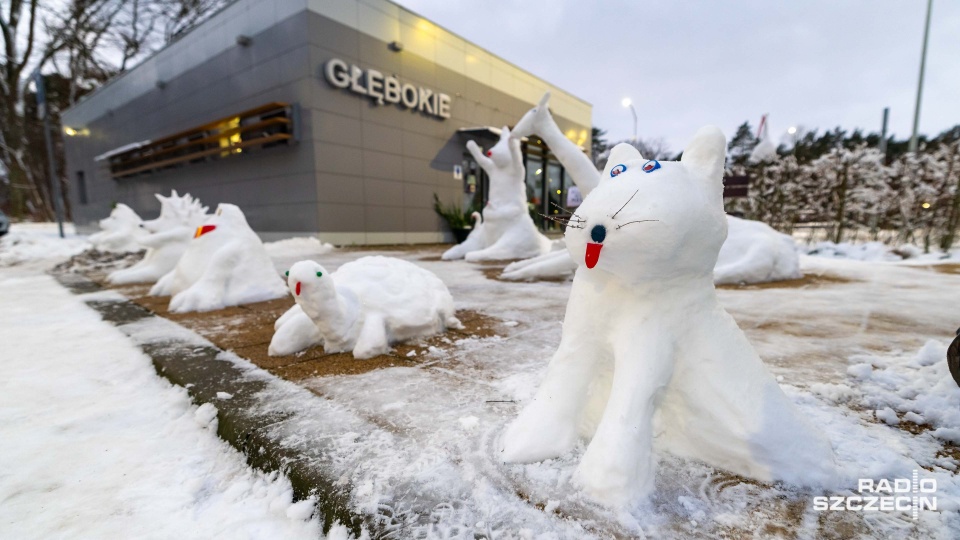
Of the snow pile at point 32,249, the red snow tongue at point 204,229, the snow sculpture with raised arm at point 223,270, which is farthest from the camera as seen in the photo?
the snow pile at point 32,249

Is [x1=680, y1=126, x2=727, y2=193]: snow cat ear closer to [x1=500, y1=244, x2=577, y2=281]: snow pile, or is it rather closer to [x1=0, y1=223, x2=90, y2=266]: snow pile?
[x1=500, y1=244, x2=577, y2=281]: snow pile

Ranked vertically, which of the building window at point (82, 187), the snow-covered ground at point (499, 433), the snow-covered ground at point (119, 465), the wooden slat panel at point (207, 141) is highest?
the wooden slat panel at point (207, 141)

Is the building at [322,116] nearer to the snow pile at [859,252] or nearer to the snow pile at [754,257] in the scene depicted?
the snow pile at [754,257]

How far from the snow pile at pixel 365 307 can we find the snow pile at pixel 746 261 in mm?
2366

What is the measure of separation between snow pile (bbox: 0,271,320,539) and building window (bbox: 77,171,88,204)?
77.1 ft

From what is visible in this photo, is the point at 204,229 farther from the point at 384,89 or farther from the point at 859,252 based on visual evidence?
the point at 859,252

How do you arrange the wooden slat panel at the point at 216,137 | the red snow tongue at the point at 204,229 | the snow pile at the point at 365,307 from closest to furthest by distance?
the snow pile at the point at 365,307, the red snow tongue at the point at 204,229, the wooden slat panel at the point at 216,137

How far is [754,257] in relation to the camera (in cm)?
502

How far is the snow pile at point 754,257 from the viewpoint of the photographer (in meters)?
4.98

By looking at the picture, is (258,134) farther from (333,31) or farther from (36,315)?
(36,315)

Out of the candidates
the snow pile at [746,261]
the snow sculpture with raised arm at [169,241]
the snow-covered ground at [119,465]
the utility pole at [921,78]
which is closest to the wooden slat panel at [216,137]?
the snow sculpture with raised arm at [169,241]

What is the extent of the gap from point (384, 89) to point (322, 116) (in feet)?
6.49

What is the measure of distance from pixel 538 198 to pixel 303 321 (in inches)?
612

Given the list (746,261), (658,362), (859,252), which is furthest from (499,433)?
(859,252)
